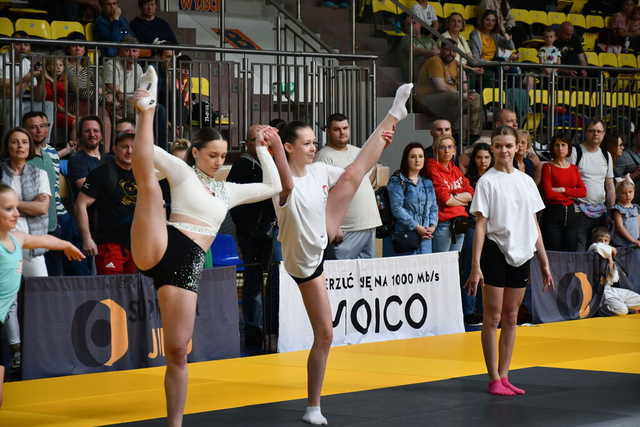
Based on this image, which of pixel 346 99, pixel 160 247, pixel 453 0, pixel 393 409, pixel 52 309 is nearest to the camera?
pixel 160 247

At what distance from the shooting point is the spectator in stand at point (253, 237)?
952cm

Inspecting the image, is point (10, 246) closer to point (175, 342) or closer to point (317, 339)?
point (175, 342)

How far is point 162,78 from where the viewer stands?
38.0 feet

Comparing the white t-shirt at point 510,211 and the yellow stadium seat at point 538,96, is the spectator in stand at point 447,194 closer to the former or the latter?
the white t-shirt at point 510,211

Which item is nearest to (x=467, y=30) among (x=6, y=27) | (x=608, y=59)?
(x=608, y=59)

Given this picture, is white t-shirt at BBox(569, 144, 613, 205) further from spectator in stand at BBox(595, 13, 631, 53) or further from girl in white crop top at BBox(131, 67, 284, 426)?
girl in white crop top at BBox(131, 67, 284, 426)

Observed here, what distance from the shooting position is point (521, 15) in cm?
1956

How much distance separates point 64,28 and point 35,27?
38cm

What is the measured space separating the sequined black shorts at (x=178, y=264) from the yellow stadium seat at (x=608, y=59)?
14.8 m

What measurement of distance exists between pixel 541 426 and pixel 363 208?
14.8ft

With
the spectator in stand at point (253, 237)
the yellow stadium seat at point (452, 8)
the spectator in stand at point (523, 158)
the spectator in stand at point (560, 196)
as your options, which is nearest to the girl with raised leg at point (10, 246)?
the spectator in stand at point (253, 237)

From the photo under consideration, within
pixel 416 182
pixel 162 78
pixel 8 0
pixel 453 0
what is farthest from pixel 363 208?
pixel 453 0

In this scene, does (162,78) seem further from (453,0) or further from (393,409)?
(453,0)

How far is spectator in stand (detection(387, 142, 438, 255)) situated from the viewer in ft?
35.2
